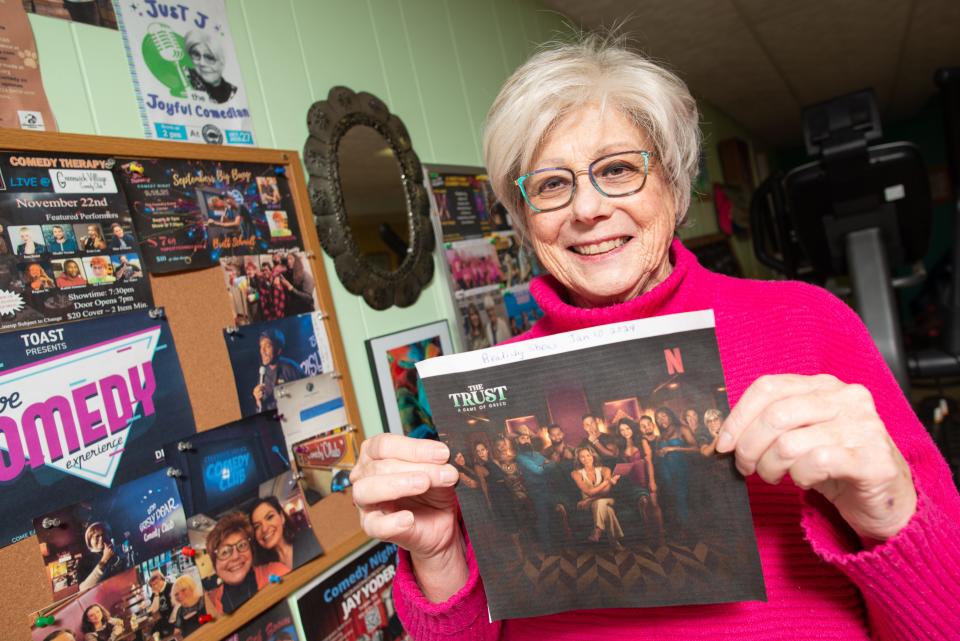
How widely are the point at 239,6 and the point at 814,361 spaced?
50.1 inches

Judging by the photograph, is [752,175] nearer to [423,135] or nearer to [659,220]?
[423,135]

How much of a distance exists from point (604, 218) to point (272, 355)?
71 cm

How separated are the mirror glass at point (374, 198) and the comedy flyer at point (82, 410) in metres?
0.60

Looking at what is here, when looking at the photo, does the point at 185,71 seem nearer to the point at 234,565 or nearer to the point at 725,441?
the point at 234,565

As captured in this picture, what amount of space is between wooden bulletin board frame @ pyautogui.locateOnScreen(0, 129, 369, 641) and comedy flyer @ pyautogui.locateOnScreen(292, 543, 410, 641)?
44mm

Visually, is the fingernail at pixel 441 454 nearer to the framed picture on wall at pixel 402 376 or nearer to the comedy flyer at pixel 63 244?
the comedy flyer at pixel 63 244

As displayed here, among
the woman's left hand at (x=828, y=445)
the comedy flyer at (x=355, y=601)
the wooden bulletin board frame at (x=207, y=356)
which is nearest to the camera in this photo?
the woman's left hand at (x=828, y=445)

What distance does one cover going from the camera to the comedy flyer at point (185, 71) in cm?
108

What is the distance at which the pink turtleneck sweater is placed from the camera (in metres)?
0.60

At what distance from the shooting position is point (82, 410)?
90cm

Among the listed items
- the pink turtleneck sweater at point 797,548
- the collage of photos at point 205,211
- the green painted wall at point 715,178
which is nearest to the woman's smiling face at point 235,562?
the pink turtleneck sweater at point 797,548

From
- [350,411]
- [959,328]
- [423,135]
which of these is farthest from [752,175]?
[350,411]

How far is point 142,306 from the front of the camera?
1005 mm

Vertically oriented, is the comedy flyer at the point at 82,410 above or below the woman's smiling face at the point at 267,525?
above
